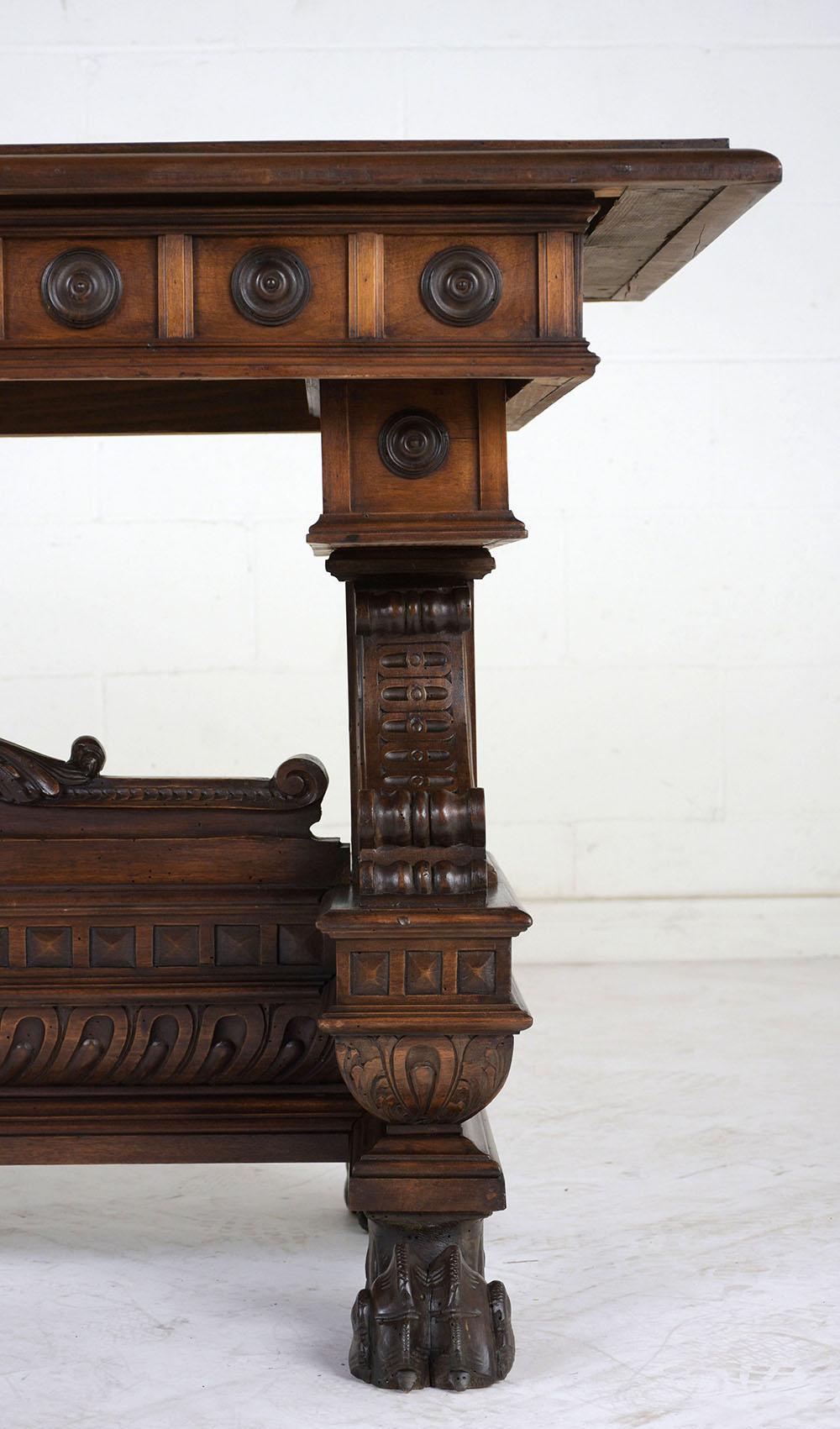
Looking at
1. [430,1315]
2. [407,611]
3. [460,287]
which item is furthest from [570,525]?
[430,1315]

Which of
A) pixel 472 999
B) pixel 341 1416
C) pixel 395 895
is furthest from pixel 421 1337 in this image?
pixel 395 895

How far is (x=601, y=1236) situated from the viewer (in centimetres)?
206

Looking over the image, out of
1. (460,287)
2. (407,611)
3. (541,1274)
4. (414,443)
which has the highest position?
(460,287)

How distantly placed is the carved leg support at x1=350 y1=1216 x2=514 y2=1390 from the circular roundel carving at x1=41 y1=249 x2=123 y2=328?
98 cm

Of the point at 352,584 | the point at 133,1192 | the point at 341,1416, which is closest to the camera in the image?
the point at 341,1416

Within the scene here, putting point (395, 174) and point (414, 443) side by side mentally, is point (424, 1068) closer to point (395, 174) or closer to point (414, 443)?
point (414, 443)

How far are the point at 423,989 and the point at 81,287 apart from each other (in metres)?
0.79

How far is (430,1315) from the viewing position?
160cm

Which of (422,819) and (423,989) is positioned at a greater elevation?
(422,819)

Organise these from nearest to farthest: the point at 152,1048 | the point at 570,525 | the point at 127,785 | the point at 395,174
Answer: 1. the point at 395,174
2. the point at 152,1048
3. the point at 127,785
4. the point at 570,525

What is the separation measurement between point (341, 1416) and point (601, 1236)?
0.63m

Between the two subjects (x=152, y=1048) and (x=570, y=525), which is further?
(x=570, y=525)

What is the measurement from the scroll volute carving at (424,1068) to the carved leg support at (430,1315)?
128mm

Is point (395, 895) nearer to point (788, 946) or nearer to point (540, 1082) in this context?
point (540, 1082)
